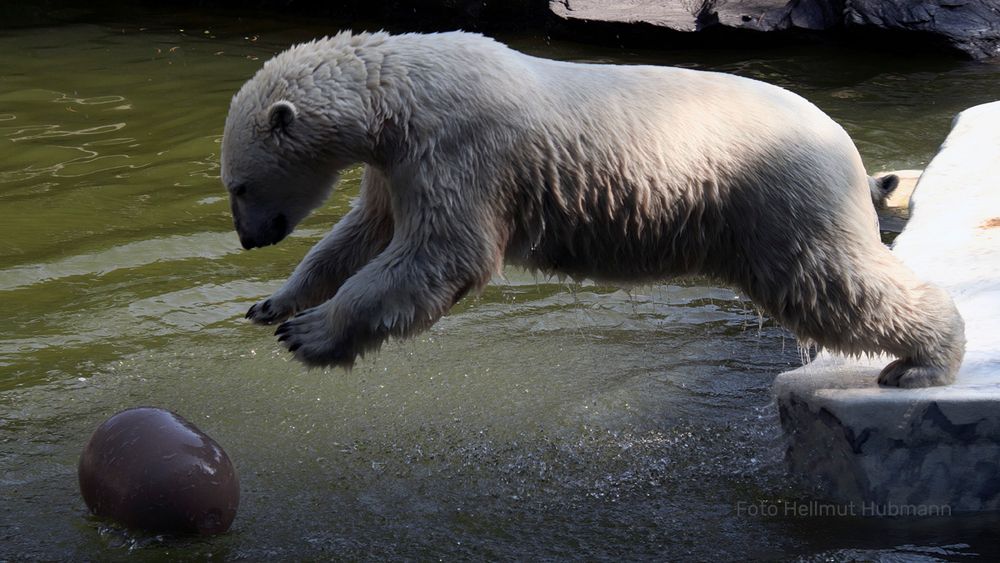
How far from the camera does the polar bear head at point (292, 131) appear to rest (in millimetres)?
3541

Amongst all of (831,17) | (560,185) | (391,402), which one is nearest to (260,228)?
(560,185)

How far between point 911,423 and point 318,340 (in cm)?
195

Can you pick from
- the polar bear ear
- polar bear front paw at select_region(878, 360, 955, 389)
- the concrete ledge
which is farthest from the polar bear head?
polar bear front paw at select_region(878, 360, 955, 389)

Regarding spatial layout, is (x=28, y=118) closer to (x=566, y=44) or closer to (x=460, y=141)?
(x=566, y=44)

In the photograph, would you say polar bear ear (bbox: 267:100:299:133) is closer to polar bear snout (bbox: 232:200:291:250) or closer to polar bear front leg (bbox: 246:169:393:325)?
polar bear snout (bbox: 232:200:291:250)

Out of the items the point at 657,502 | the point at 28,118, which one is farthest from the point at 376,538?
the point at 28,118

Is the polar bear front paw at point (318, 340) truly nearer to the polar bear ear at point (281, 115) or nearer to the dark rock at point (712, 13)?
the polar bear ear at point (281, 115)

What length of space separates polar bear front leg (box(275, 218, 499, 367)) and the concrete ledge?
1.33 m

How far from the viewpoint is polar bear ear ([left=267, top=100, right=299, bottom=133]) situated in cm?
349

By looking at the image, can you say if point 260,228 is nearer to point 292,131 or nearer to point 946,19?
point 292,131

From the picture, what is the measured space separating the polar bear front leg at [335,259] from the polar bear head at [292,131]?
1.25 ft

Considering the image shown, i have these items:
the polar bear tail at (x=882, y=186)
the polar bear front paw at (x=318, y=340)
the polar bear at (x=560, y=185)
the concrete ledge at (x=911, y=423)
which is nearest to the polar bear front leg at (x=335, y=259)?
the polar bear at (x=560, y=185)

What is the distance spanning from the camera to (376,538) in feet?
12.7

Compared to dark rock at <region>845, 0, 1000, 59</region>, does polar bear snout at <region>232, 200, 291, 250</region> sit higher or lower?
lower
